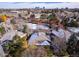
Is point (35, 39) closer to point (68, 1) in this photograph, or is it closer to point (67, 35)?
point (67, 35)

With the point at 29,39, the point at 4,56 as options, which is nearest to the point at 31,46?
the point at 29,39

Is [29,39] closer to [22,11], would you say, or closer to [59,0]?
[22,11]

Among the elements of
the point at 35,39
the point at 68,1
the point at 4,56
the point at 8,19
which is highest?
the point at 68,1

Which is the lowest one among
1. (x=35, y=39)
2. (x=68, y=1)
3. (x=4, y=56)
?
(x=4, y=56)

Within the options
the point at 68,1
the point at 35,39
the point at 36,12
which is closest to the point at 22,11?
the point at 36,12

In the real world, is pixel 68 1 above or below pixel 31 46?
above

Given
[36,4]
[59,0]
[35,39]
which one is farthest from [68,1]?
[35,39]

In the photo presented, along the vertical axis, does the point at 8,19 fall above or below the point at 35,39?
above
